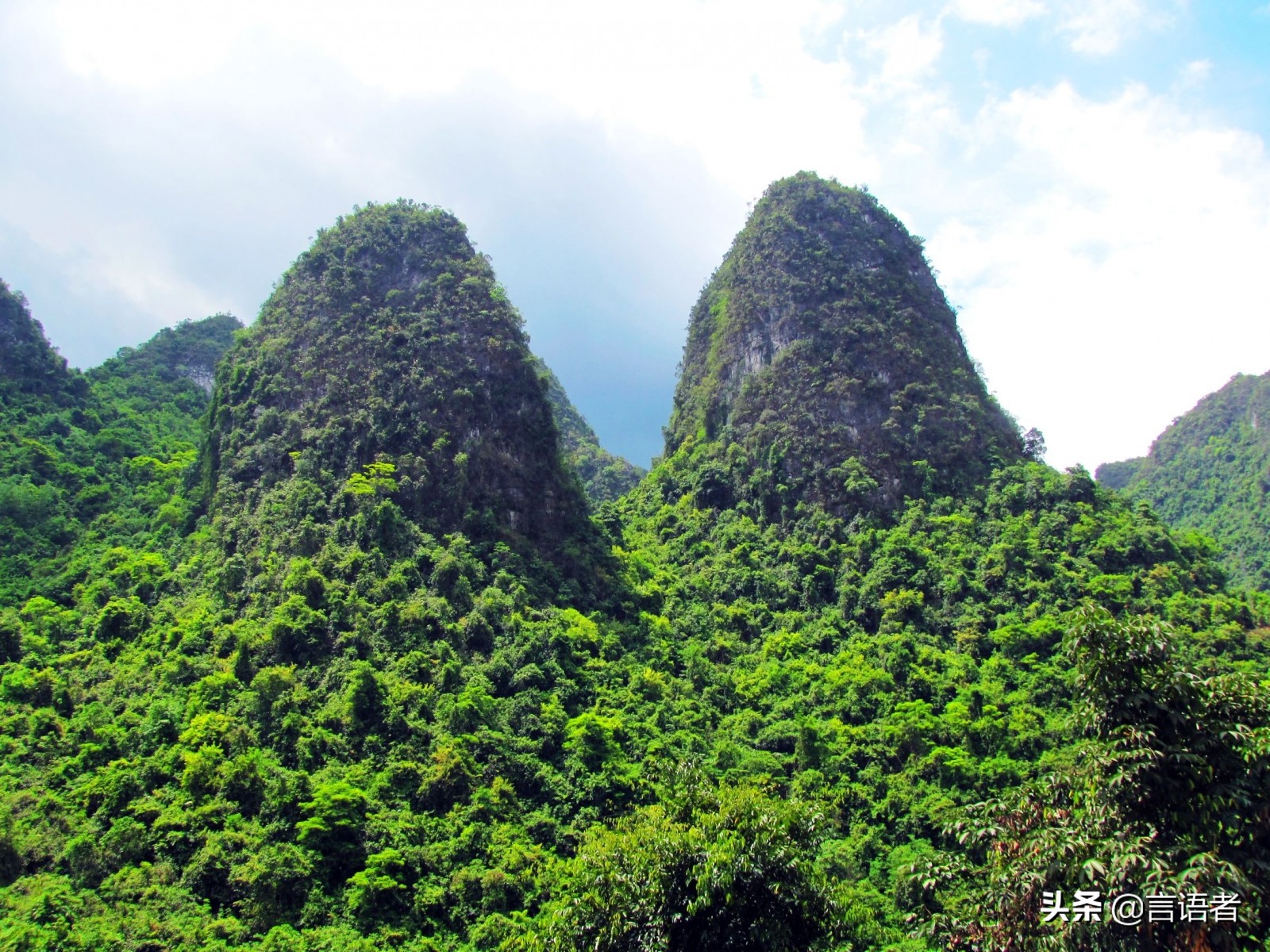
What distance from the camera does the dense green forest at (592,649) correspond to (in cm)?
826

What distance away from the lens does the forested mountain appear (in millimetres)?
47750

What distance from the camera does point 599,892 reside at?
1138 cm

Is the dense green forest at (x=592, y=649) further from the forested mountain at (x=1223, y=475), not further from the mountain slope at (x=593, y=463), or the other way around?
the mountain slope at (x=593, y=463)

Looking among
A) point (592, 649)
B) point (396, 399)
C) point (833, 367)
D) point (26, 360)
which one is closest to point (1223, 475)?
point (833, 367)

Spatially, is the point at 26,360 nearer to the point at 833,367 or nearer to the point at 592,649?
the point at 592,649

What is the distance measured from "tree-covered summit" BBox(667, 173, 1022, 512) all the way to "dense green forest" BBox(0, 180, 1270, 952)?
229 mm

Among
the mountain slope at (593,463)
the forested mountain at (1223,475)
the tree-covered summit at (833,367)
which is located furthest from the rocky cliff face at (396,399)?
the forested mountain at (1223,475)

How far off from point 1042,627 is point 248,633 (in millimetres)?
25303

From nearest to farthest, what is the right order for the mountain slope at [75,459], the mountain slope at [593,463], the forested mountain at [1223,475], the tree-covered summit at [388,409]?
the mountain slope at [75,459], the tree-covered summit at [388,409], the forested mountain at [1223,475], the mountain slope at [593,463]

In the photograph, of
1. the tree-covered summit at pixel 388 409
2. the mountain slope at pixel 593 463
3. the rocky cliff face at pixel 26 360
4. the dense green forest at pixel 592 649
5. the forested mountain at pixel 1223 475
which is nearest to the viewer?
the dense green forest at pixel 592 649

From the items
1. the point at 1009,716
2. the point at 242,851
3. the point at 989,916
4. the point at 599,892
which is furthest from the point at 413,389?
the point at 989,916

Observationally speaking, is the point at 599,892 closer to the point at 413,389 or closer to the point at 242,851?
the point at 242,851

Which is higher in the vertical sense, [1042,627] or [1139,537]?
[1139,537]

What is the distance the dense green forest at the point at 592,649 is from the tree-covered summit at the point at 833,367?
229 millimetres
